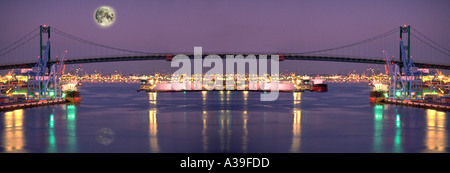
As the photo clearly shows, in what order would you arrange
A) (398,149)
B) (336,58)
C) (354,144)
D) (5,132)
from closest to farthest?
1. (398,149)
2. (354,144)
3. (5,132)
4. (336,58)

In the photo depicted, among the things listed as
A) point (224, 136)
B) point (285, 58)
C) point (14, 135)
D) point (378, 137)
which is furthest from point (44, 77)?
point (285, 58)

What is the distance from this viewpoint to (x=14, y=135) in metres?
28.8

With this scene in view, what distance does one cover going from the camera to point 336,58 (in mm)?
106500

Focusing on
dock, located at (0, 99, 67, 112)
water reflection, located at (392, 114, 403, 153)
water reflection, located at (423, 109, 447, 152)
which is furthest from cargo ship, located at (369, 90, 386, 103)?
dock, located at (0, 99, 67, 112)

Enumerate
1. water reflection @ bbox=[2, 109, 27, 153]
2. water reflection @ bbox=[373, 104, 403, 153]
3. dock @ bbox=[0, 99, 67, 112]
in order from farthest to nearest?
dock @ bbox=[0, 99, 67, 112]
water reflection @ bbox=[373, 104, 403, 153]
water reflection @ bbox=[2, 109, 27, 153]

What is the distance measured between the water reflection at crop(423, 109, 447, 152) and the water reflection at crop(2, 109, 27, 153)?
20.7 metres

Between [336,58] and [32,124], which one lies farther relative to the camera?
[336,58]

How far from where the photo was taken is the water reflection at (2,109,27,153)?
23.5 metres

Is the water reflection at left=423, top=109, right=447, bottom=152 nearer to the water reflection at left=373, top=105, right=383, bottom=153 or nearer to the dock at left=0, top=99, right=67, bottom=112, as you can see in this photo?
the water reflection at left=373, top=105, right=383, bottom=153
